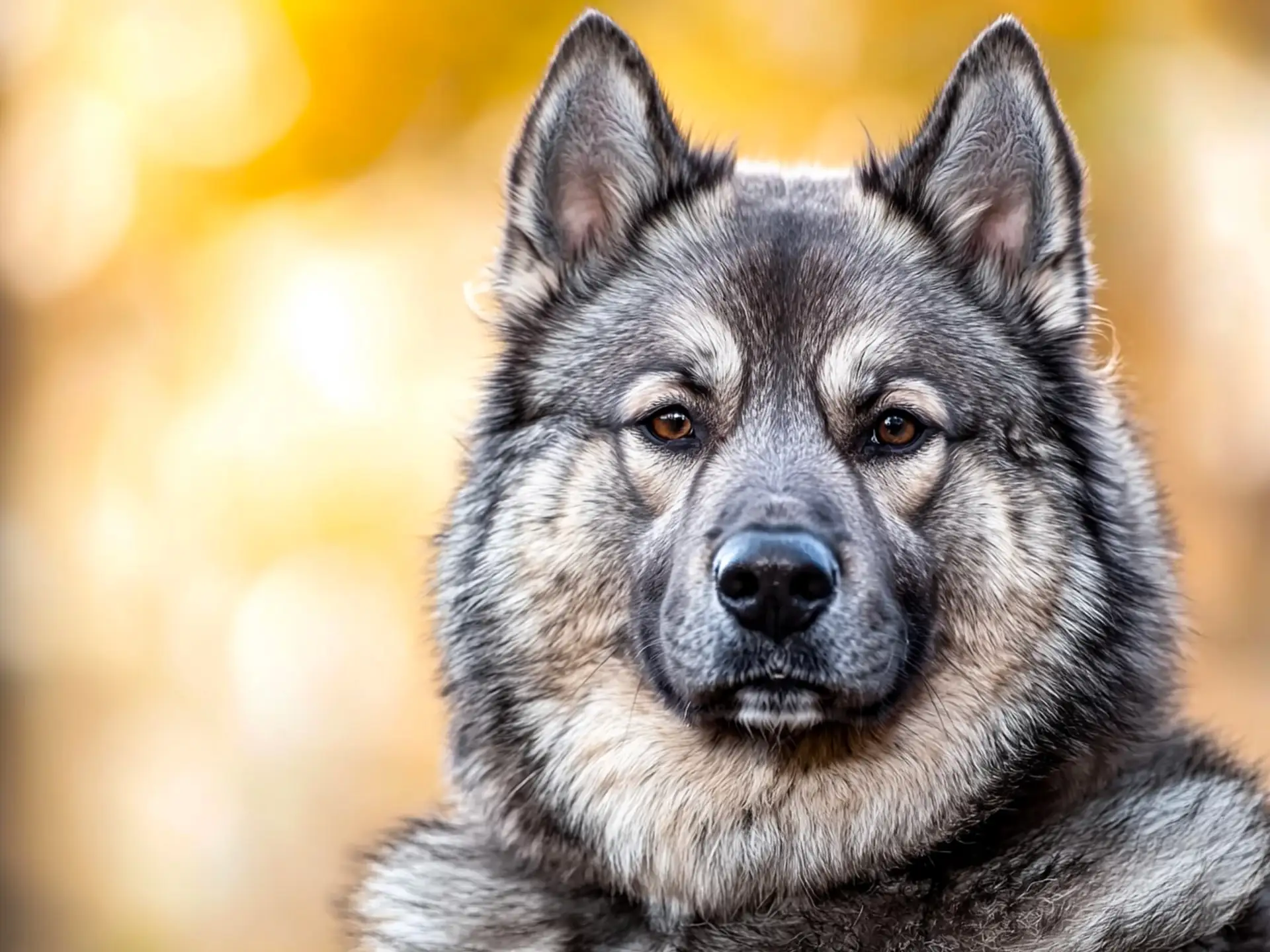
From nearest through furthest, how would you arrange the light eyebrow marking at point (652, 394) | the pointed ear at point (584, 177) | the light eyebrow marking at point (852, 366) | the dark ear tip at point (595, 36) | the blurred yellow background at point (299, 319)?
the light eyebrow marking at point (852, 366) → the light eyebrow marking at point (652, 394) → the dark ear tip at point (595, 36) → the pointed ear at point (584, 177) → the blurred yellow background at point (299, 319)

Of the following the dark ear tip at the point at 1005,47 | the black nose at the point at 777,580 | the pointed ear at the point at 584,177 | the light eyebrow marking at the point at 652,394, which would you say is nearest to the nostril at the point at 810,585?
the black nose at the point at 777,580

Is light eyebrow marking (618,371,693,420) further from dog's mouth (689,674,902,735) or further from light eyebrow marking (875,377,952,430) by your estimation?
dog's mouth (689,674,902,735)

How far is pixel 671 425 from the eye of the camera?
3.78 metres

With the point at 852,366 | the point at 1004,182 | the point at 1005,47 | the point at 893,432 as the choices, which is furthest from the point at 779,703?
the point at 1005,47

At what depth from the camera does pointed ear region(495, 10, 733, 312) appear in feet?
13.3

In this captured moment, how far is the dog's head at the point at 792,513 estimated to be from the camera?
3.44m

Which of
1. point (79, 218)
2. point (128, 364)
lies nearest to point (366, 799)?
point (128, 364)

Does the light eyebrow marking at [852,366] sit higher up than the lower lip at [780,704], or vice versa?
the light eyebrow marking at [852,366]

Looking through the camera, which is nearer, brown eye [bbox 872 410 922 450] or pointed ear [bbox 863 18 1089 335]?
brown eye [bbox 872 410 922 450]

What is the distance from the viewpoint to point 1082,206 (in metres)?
3.93

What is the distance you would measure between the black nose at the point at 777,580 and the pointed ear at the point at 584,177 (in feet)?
4.35

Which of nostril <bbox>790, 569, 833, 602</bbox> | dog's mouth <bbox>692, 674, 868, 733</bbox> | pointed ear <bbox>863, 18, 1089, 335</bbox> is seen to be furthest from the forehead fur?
dog's mouth <bbox>692, 674, 868, 733</bbox>

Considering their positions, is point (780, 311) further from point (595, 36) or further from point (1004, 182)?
point (595, 36)

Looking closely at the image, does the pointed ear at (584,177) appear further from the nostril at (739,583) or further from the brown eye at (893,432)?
the nostril at (739,583)
